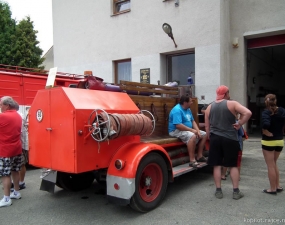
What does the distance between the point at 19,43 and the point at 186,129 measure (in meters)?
17.0

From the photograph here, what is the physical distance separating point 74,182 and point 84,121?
1.76m

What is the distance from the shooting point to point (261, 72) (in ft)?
44.3

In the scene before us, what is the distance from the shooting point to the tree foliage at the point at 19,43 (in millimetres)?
18625

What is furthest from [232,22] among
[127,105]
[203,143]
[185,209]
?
[185,209]

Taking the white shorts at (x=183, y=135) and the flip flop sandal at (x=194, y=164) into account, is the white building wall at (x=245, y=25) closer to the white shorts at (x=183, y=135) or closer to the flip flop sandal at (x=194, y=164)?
the white shorts at (x=183, y=135)

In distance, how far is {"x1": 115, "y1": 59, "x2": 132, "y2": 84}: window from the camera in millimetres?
11828

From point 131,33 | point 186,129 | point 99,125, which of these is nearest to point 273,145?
point 186,129

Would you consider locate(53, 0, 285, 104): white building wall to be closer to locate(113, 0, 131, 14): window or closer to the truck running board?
locate(113, 0, 131, 14): window

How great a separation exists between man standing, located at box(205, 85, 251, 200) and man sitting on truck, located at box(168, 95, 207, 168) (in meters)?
0.75

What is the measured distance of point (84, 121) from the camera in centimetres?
350

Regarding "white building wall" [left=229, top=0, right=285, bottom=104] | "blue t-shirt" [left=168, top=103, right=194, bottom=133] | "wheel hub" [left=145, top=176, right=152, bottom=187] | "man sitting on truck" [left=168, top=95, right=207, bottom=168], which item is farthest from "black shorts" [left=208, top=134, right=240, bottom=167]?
"white building wall" [left=229, top=0, right=285, bottom=104]

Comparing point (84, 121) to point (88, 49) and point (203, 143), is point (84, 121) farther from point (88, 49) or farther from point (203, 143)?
point (88, 49)

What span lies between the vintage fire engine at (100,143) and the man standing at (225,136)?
2.69 ft

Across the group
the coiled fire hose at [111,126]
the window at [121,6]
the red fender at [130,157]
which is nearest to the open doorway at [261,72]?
the window at [121,6]
